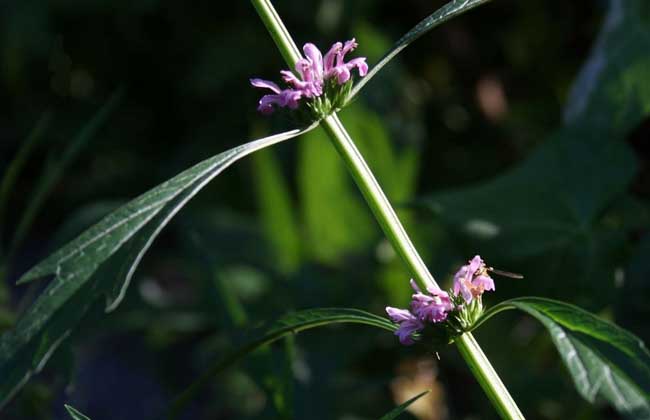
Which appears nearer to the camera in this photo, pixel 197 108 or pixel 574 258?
pixel 574 258

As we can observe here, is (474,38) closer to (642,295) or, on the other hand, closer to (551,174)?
(551,174)

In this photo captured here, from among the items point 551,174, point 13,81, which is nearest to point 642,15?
point 551,174

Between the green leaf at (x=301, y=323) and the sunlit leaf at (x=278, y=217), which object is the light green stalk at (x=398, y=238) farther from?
the sunlit leaf at (x=278, y=217)

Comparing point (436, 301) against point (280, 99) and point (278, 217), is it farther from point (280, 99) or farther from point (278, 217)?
point (278, 217)

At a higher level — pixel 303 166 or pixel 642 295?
pixel 303 166

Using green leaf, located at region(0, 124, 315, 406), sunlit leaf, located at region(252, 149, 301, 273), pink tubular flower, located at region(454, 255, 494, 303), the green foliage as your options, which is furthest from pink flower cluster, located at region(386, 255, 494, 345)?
sunlit leaf, located at region(252, 149, 301, 273)
